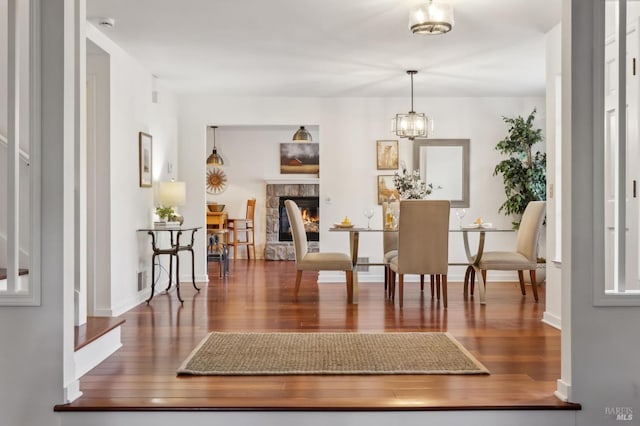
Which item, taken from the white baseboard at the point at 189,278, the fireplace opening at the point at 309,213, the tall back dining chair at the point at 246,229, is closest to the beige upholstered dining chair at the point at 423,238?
the white baseboard at the point at 189,278

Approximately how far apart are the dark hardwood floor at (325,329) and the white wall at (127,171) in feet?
1.15

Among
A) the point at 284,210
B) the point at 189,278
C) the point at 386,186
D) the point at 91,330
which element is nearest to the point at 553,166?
the point at 386,186

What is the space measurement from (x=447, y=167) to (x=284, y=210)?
14.6 ft

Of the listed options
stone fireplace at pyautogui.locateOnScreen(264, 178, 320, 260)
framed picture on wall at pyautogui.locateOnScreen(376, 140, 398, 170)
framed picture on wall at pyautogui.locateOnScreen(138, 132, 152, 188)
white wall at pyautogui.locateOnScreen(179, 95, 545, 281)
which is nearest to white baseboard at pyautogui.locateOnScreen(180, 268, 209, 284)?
white wall at pyautogui.locateOnScreen(179, 95, 545, 281)

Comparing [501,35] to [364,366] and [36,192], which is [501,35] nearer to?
[364,366]

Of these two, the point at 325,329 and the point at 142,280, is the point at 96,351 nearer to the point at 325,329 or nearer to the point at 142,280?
the point at 325,329

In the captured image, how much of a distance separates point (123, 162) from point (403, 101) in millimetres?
3849

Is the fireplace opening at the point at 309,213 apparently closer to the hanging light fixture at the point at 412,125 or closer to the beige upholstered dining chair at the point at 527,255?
the hanging light fixture at the point at 412,125

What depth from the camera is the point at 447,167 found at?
23.8 ft

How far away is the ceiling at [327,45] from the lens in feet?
13.3

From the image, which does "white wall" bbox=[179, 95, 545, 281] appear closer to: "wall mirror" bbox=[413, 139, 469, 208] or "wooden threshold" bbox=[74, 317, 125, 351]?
"wall mirror" bbox=[413, 139, 469, 208]

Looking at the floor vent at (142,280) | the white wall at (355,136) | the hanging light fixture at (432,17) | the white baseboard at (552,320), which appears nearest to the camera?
the hanging light fixture at (432,17)

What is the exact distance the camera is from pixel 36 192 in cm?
245

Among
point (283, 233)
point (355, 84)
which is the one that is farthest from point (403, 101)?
point (283, 233)
